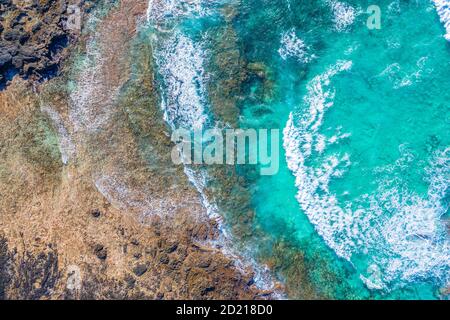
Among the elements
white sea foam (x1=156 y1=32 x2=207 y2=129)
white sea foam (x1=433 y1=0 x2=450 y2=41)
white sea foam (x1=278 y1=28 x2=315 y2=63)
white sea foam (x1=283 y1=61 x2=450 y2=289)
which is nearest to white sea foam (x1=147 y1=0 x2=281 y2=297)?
white sea foam (x1=156 y1=32 x2=207 y2=129)

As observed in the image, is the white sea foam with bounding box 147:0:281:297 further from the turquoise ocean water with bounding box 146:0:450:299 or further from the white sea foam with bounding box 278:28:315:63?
the white sea foam with bounding box 278:28:315:63

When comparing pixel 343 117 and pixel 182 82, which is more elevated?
pixel 182 82

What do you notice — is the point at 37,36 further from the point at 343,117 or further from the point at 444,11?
the point at 444,11

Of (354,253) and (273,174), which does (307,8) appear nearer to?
(273,174)

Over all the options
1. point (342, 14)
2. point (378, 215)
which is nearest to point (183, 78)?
point (342, 14)

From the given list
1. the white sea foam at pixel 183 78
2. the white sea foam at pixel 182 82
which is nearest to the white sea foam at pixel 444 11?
the white sea foam at pixel 183 78

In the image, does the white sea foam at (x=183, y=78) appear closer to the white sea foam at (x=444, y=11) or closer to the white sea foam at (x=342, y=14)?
the white sea foam at (x=342, y=14)
